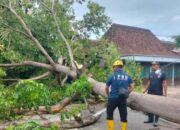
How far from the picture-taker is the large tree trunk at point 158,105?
5.06m

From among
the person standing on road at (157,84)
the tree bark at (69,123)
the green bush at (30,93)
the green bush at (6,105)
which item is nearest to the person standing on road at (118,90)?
the tree bark at (69,123)

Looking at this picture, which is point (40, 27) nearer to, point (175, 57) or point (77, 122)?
point (77, 122)

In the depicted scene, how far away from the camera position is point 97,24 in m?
12.9

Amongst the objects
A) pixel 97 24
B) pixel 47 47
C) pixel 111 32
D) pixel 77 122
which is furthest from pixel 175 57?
pixel 77 122

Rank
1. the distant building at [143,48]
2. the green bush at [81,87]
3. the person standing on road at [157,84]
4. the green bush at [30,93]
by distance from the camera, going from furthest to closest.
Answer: the distant building at [143,48]
the green bush at [81,87]
the person standing on road at [157,84]
the green bush at [30,93]

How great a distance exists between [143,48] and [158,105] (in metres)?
14.8

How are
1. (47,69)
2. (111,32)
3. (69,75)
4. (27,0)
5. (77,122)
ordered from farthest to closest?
(111,32)
(27,0)
(47,69)
(69,75)
(77,122)

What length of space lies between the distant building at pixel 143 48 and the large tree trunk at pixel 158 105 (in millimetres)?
11158

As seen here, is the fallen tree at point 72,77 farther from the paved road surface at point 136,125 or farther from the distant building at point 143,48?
the distant building at point 143,48

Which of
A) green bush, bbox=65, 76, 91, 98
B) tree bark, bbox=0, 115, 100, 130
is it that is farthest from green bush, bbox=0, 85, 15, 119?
green bush, bbox=65, 76, 91, 98

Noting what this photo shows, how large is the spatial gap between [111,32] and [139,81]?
29.8ft

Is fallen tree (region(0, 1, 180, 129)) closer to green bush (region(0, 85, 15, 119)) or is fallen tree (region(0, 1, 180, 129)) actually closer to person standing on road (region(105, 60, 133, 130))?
person standing on road (region(105, 60, 133, 130))

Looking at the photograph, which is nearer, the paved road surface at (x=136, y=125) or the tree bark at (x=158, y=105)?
the tree bark at (x=158, y=105)

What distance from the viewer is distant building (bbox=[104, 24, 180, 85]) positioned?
18.6 meters
